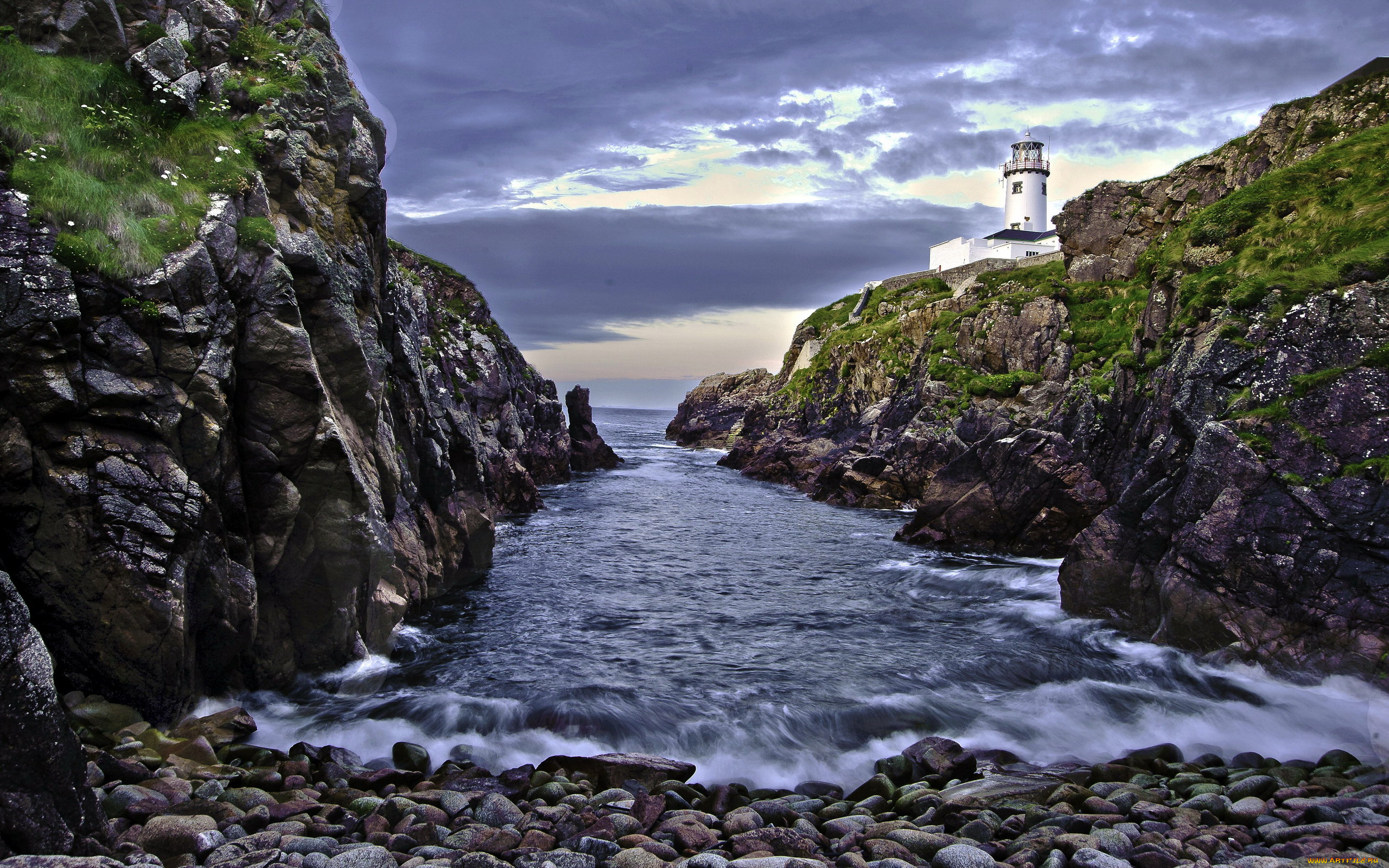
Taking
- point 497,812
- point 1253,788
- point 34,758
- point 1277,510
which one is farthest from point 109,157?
point 1277,510

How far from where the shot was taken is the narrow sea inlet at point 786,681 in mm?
14133

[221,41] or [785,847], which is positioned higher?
[221,41]

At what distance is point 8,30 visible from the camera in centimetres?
1458

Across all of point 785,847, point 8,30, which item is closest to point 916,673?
point 785,847

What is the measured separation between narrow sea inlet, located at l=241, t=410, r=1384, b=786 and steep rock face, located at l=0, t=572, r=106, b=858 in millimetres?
5219

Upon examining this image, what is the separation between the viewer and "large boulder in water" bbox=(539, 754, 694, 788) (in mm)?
12336

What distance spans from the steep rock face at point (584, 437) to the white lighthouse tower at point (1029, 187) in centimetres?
8408

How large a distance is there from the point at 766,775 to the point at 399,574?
11.7 meters

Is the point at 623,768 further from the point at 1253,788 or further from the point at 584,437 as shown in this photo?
the point at 584,437

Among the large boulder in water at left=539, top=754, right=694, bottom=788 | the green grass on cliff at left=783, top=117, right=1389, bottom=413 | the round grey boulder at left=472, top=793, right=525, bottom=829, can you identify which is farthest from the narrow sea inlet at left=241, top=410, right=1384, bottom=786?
the green grass on cliff at left=783, top=117, right=1389, bottom=413

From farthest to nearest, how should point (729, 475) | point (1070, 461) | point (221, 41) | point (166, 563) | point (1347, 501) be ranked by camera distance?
point (729, 475)
point (1070, 461)
point (221, 41)
point (1347, 501)
point (166, 563)

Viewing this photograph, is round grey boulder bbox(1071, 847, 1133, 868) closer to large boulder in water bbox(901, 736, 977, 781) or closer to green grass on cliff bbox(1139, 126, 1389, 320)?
large boulder in water bbox(901, 736, 977, 781)

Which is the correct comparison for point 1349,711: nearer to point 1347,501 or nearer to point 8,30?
point 1347,501

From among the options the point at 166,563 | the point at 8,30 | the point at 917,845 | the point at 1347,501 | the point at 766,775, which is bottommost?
the point at 766,775
